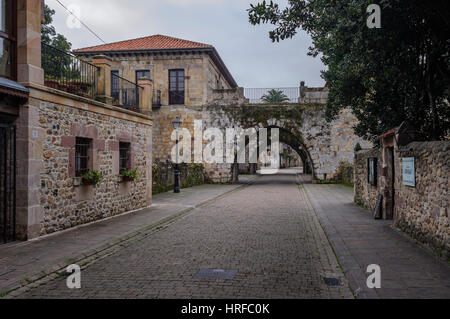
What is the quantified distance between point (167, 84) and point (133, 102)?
15.3 meters

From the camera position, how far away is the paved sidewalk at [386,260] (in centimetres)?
458

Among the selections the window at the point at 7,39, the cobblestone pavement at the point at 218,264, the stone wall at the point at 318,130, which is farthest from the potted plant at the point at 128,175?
the stone wall at the point at 318,130

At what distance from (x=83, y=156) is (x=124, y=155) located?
91.5 inches

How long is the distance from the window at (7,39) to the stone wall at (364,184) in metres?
9.37

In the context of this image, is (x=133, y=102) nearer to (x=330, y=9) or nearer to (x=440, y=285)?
(x=330, y=9)

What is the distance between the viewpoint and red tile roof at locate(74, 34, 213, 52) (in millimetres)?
27438

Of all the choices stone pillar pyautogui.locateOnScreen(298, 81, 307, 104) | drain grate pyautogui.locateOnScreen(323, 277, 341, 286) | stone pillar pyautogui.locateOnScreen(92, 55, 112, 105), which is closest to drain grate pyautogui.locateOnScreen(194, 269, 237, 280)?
drain grate pyautogui.locateOnScreen(323, 277, 341, 286)

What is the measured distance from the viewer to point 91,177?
9.47m

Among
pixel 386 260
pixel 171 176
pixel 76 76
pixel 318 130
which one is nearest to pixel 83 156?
pixel 76 76

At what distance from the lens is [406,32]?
25.2 ft

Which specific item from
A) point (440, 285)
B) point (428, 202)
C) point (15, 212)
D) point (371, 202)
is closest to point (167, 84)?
point (371, 202)

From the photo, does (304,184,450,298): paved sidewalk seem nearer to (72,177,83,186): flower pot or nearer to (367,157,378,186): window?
(367,157,378,186): window

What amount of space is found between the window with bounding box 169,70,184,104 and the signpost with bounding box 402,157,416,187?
21242mm

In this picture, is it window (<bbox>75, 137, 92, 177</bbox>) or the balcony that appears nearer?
the balcony
